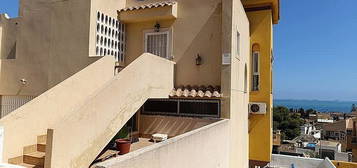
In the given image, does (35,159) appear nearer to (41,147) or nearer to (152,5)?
(41,147)

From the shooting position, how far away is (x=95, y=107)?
5.77 m

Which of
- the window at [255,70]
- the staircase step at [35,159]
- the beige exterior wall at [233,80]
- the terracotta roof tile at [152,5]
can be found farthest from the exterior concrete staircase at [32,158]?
the window at [255,70]

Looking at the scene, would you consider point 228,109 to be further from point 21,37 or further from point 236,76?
point 21,37

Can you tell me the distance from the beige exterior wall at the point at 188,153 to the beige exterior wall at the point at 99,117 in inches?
74.9

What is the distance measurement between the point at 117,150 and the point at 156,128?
10.0ft

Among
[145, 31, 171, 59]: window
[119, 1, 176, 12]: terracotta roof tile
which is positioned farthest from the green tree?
[119, 1, 176, 12]: terracotta roof tile

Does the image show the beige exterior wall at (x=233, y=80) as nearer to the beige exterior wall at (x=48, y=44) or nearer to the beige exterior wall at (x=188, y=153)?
the beige exterior wall at (x=188, y=153)

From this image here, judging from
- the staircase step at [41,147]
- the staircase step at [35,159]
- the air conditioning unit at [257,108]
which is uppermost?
the air conditioning unit at [257,108]

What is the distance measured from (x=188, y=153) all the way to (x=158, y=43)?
667 cm

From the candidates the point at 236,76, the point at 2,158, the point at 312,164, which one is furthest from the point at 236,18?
the point at 312,164

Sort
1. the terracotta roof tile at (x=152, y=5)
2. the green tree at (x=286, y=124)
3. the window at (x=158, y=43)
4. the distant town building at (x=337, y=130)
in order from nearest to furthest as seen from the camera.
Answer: the terracotta roof tile at (x=152, y=5)
the window at (x=158, y=43)
the distant town building at (x=337, y=130)
the green tree at (x=286, y=124)

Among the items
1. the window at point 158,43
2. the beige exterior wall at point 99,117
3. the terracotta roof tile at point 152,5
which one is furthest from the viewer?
the window at point 158,43

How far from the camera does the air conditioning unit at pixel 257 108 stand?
43.8 ft

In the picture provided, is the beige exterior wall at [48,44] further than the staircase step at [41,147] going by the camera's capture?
Yes
